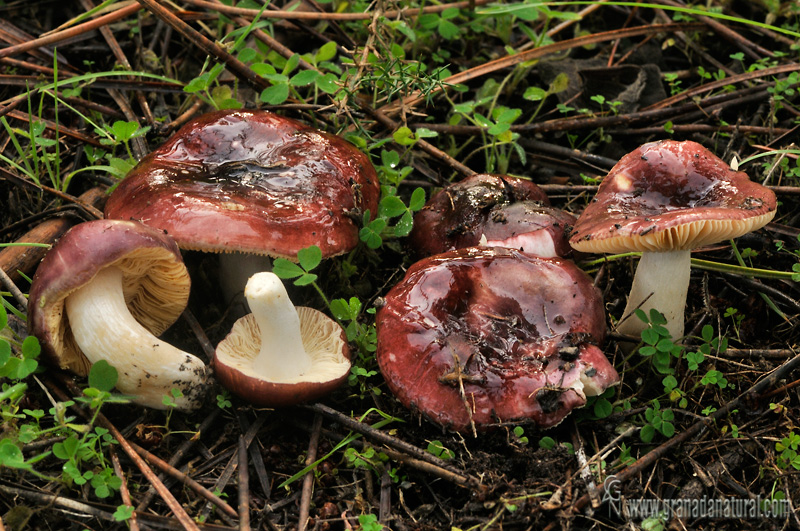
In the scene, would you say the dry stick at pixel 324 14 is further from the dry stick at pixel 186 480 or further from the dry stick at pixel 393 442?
the dry stick at pixel 186 480

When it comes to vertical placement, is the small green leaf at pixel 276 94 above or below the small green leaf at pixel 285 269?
above

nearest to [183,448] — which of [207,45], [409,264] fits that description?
[409,264]

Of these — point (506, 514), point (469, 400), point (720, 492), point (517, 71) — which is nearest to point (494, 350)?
point (469, 400)

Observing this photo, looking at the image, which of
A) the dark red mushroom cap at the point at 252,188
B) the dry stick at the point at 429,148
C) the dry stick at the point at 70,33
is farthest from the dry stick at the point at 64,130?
the dry stick at the point at 429,148

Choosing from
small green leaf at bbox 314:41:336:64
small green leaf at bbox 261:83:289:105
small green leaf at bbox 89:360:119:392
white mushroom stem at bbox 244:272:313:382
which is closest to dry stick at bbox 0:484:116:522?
small green leaf at bbox 89:360:119:392

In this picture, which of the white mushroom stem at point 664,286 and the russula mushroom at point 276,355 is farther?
the white mushroom stem at point 664,286

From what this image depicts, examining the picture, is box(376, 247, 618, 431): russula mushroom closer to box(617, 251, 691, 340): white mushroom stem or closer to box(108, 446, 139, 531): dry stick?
box(617, 251, 691, 340): white mushroom stem

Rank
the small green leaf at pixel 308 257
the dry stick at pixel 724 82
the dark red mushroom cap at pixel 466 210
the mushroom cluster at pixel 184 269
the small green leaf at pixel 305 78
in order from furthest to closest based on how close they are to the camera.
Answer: the dry stick at pixel 724 82
the small green leaf at pixel 305 78
the dark red mushroom cap at pixel 466 210
the small green leaf at pixel 308 257
the mushroom cluster at pixel 184 269
